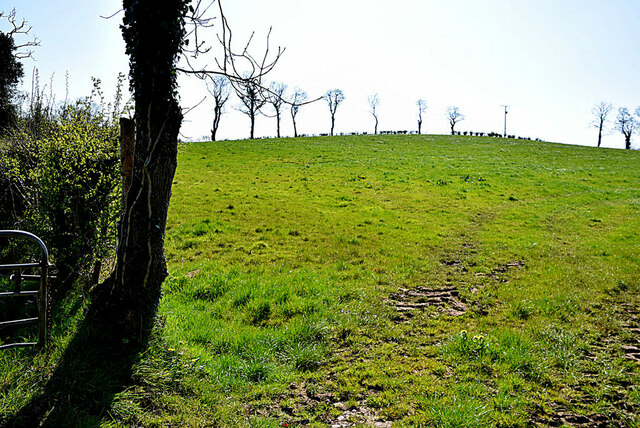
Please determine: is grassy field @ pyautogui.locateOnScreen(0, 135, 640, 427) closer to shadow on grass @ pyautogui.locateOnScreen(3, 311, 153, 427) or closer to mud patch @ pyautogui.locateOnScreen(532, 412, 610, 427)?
mud patch @ pyautogui.locateOnScreen(532, 412, 610, 427)

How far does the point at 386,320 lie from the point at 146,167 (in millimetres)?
4988

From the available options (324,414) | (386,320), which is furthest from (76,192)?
(386,320)

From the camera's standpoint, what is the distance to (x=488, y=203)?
19.3m

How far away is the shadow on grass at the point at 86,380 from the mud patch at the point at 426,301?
4831 mm

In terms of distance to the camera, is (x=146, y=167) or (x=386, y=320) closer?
(x=146, y=167)

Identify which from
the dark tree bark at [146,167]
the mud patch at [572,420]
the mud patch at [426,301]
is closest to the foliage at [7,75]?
the dark tree bark at [146,167]

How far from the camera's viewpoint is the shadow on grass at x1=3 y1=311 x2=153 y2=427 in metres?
3.55

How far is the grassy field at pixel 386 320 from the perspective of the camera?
443 centimetres

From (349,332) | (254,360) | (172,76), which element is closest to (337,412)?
(254,360)

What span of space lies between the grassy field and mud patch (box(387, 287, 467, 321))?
0.05 m

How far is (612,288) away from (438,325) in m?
4.83

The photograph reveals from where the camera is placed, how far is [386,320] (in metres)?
7.07

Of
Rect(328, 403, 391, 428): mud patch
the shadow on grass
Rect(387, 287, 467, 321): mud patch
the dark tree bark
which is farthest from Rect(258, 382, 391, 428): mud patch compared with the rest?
Rect(387, 287, 467, 321): mud patch

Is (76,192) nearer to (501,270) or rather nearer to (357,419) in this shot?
(357,419)
